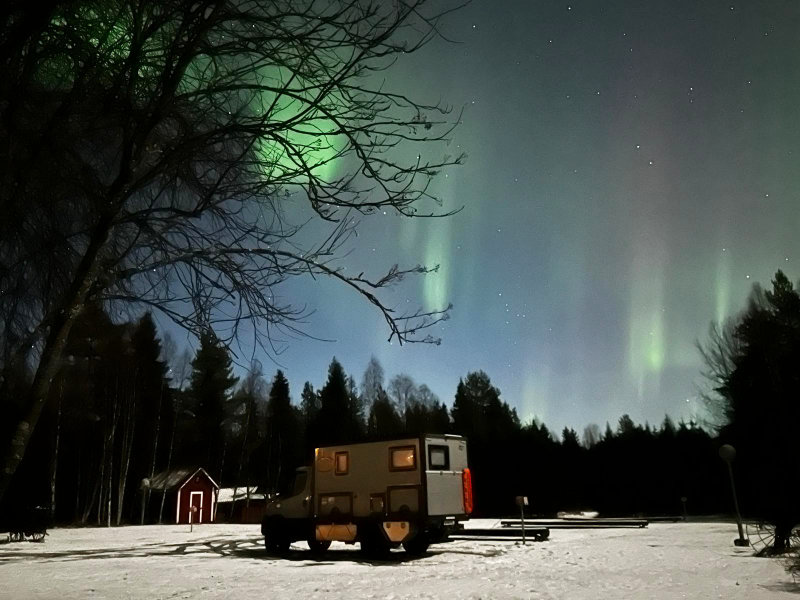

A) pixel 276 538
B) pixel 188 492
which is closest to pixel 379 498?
pixel 276 538

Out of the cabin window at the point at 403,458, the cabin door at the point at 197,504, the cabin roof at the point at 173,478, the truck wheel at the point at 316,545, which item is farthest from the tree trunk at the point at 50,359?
the cabin door at the point at 197,504

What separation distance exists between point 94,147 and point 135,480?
4435cm

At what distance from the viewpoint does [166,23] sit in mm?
3844

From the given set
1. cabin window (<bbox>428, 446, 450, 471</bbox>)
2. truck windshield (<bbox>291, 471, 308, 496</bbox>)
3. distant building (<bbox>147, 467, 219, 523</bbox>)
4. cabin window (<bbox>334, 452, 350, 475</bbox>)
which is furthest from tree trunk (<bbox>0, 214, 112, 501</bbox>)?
distant building (<bbox>147, 467, 219, 523</bbox>)

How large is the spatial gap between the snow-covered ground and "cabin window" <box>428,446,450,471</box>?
2.05m

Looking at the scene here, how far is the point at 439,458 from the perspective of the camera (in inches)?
598

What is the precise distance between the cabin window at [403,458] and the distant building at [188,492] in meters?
31.2

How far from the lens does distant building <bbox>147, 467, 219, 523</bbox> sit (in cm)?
4181

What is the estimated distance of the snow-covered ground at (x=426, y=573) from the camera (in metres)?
8.82

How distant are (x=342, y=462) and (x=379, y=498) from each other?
1.46 meters

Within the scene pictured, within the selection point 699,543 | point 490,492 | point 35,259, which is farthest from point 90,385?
point 35,259

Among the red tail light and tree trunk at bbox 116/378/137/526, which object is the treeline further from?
the red tail light

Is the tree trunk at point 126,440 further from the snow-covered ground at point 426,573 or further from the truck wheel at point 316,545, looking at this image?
the truck wheel at point 316,545

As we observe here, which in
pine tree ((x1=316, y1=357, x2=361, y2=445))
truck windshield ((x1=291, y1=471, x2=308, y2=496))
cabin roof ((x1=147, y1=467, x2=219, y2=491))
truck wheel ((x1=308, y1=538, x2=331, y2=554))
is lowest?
truck wheel ((x1=308, y1=538, x2=331, y2=554))
